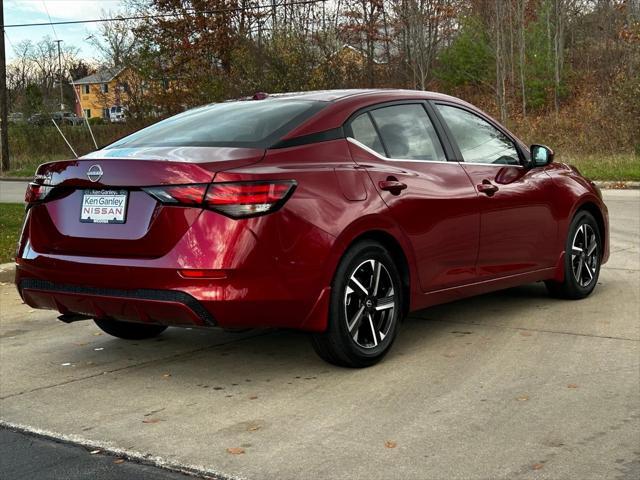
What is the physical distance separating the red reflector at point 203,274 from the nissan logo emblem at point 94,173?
28.6 inches

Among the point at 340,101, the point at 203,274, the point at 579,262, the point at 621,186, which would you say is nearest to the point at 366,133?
the point at 340,101

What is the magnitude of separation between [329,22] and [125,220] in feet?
120

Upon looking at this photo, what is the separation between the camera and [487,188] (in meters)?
6.24

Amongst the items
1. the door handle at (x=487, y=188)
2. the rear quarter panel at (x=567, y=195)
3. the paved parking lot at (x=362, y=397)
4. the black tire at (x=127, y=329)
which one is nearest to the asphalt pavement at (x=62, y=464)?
the paved parking lot at (x=362, y=397)

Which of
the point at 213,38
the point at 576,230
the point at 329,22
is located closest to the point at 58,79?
the point at 213,38

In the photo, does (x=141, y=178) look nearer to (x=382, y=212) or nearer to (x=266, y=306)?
(x=266, y=306)

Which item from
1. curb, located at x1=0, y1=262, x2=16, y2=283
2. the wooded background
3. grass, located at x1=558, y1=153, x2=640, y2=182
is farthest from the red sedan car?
the wooded background

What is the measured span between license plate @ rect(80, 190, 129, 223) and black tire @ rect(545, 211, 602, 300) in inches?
148

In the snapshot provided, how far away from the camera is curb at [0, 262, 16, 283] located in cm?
911

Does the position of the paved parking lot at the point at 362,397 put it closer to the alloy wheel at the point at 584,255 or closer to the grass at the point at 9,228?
the alloy wheel at the point at 584,255

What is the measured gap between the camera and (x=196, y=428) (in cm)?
432

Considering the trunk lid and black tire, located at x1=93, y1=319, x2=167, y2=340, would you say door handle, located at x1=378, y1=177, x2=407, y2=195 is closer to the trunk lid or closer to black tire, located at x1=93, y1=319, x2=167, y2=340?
the trunk lid

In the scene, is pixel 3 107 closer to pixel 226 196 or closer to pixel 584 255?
pixel 584 255

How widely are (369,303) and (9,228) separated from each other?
30.2 ft
